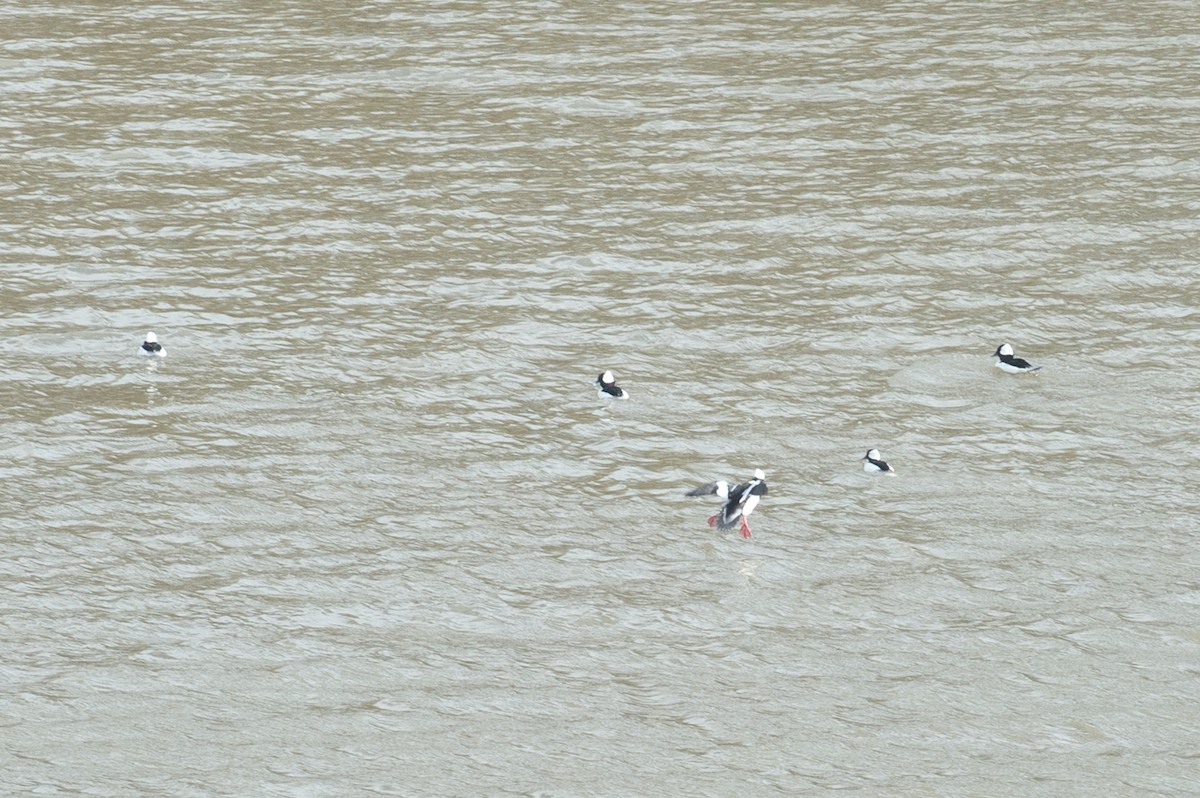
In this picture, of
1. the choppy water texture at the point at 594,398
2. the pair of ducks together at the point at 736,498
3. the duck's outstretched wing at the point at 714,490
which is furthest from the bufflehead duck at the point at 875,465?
the duck's outstretched wing at the point at 714,490

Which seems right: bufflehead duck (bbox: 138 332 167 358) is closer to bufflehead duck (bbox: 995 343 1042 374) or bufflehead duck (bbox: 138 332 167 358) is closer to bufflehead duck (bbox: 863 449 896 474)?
bufflehead duck (bbox: 863 449 896 474)

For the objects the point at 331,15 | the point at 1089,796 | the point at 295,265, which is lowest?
the point at 1089,796

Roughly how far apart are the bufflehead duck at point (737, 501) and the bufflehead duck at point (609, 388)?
9.96 ft

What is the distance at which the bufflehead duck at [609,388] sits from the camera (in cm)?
2248

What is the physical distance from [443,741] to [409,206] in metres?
14.8

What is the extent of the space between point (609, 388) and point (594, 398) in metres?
0.37

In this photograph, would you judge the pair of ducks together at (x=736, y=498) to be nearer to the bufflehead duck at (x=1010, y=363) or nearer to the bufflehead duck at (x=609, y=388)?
the bufflehead duck at (x=609, y=388)

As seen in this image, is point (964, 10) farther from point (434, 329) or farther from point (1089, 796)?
point (1089, 796)

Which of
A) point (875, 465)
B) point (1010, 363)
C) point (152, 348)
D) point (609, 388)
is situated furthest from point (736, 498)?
point (152, 348)

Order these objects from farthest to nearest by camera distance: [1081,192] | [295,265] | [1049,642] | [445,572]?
[1081,192]
[295,265]
[445,572]
[1049,642]

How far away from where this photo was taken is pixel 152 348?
2366cm

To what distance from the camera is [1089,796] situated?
1463cm

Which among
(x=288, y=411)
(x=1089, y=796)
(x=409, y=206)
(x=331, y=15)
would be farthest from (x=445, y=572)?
(x=331, y=15)

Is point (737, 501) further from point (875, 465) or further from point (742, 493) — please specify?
point (875, 465)
